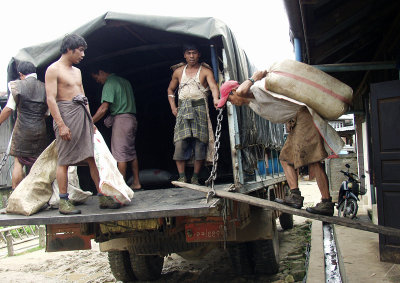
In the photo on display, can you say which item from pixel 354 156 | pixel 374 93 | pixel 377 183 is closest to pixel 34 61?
pixel 374 93

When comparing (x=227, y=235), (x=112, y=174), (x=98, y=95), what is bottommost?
(x=227, y=235)

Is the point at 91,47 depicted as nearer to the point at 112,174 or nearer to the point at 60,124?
the point at 60,124

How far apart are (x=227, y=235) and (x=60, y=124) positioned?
1.95 m

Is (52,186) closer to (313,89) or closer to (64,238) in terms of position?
(64,238)

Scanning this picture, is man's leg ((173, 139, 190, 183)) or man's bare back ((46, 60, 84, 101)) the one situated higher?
man's bare back ((46, 60, 84, 101))

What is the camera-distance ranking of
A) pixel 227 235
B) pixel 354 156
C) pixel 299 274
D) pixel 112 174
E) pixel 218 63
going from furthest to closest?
1. pixel 354 156
2. pixel 299 274
3. pixel 218 63
4. pixel 227 235
5. pixel 112 174

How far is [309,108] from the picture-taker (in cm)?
302

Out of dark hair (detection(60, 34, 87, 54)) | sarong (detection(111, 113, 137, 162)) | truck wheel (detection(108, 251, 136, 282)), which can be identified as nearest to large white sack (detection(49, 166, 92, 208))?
sarong (detection(111, 113, 137, 162))

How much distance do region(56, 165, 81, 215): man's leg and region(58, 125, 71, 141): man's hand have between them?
29 centimetres

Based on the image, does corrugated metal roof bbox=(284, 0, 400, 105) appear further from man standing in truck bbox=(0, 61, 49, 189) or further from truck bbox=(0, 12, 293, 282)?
man standing in truck bbox=(0, 61, 49, 189)

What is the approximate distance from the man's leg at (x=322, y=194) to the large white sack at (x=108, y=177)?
163 centimetres

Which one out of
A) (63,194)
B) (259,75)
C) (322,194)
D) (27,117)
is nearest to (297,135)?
(322,194)

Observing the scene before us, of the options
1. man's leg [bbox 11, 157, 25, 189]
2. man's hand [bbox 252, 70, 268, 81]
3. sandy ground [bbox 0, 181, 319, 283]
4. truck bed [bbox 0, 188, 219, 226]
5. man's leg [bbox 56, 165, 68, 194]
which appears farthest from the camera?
sandy ground [bbox 0, 181, 319, 283]

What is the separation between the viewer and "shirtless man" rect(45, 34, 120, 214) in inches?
133
